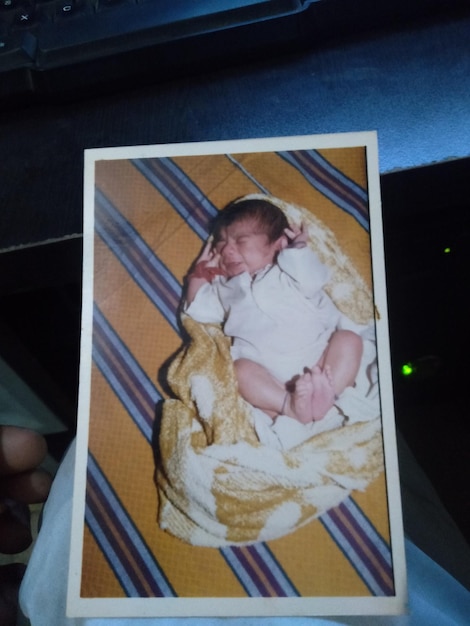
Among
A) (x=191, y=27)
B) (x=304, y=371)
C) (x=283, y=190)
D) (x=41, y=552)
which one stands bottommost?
(x=41, y=552)

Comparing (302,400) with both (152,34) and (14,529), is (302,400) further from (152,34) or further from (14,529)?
(14,529)

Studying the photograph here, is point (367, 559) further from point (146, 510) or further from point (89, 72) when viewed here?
point (89, 72)

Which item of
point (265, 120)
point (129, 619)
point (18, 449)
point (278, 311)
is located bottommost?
point (129, 619)

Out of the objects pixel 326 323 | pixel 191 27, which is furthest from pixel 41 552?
pixel 191 27

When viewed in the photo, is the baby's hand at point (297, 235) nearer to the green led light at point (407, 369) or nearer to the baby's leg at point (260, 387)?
the baby's leg at point (260, 387)

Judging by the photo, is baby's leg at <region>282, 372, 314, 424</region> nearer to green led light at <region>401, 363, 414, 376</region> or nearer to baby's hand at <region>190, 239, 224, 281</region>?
baby's hand at <region>190, 239, 224, 281</region>

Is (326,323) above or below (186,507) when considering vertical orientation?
above

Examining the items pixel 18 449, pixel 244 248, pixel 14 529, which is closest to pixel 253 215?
pixel 244 248
